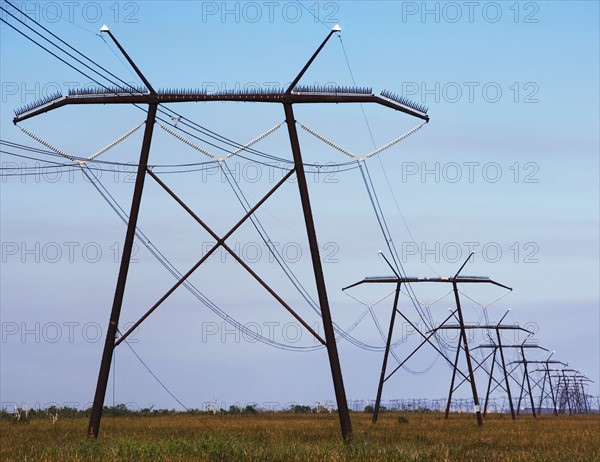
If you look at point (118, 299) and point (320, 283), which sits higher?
point (320, 283)

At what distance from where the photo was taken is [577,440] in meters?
43.0

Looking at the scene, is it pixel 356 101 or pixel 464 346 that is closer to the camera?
pixel 356 101

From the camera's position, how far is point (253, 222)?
31.8 meters

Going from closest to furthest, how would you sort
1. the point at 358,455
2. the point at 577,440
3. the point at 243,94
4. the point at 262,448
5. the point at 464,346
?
the point at 358,455 < the point at 262,448 < the point at 243,94 < the point at 577,440 < the point at 464,346

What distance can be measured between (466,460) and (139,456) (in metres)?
8.57

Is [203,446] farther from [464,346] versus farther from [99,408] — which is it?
[464,346]

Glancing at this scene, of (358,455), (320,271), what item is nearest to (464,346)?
(320,271)

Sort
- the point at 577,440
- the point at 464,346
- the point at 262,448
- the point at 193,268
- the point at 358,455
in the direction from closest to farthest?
the point at 358,455 → the point at 262,448 → the point at 193,268 → the point at 577,440 → the point at 464,346

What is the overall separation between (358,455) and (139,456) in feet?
Answer: 18.4

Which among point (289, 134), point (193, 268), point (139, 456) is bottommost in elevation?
point (139, 456)

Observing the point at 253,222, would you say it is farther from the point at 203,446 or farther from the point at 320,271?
the point at 203,446

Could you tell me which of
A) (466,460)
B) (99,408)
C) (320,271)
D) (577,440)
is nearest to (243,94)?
(320,271)

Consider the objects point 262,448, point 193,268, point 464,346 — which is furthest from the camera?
point 464,346

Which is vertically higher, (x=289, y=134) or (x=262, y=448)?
(x=289, y=134)
